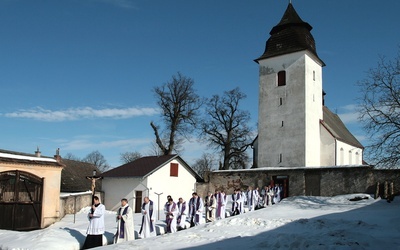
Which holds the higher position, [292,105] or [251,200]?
[292,105]

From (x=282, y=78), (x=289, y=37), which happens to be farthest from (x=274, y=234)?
(x=289, y=37)

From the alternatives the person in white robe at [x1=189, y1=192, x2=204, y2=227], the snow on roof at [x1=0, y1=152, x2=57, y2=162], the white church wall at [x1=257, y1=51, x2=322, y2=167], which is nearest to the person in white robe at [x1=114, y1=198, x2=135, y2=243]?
the person in white robe at [x1=189, y1=192, x2=204, y2=227]

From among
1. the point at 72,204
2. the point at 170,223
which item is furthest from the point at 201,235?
the point at 72,204

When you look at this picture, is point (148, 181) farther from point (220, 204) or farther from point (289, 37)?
point (289, 37)

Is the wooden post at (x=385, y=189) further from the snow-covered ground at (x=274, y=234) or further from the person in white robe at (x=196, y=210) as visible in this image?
the person in white robe at (x=196, y=210)

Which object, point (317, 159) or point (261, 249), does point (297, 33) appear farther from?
point (261, 249)

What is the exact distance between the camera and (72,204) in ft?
81.0

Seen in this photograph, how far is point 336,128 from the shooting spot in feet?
136

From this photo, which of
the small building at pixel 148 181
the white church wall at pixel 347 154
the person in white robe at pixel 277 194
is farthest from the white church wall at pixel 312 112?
the small building at pixel 148 181

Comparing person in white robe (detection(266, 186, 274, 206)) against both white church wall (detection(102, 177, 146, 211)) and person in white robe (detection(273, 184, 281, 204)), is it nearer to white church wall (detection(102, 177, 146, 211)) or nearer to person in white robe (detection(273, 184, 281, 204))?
person in white robe (detection(273, 184, 281, 204))

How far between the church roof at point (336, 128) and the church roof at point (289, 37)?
5.79m

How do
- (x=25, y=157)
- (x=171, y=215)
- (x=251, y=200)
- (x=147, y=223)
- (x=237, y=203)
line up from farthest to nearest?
(x=251, y=200), (x=237, y=203), (x=25, y=157), (x=171, y=215), (x=147, y=223)

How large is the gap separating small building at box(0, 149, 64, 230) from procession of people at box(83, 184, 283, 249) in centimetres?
605

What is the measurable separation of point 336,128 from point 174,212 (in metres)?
28.3
